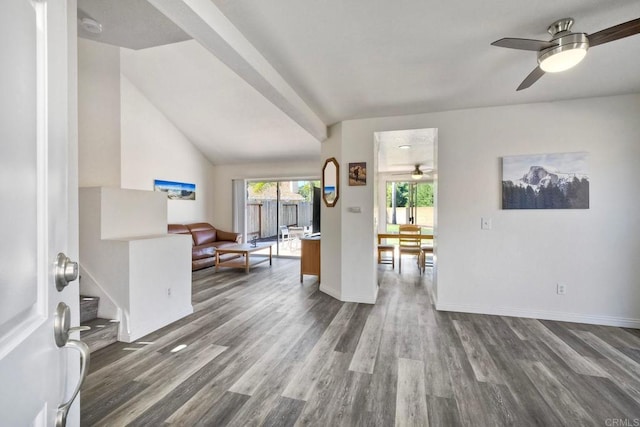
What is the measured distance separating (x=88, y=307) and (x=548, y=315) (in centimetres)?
472

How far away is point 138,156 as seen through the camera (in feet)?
17.5

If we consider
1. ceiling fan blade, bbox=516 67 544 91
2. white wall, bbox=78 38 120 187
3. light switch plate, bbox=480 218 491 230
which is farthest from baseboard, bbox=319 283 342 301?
ceiling fan blade, bbox=516 67 544 91

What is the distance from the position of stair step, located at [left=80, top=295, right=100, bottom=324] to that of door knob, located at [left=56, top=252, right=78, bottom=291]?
2.57 metres

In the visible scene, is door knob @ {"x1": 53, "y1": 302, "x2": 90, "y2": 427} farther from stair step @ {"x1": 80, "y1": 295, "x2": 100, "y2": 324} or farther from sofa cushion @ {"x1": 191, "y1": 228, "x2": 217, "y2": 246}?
sofa cushion @ {"x1": 191, "y1": 228, "x2": 217, "y2": 246}

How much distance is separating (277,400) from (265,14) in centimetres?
243

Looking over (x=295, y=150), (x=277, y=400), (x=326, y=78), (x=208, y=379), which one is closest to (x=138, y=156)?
(x=295, y=150)

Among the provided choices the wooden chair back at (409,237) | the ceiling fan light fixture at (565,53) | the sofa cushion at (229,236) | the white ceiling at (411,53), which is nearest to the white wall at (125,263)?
the white ceiling at (411,53)

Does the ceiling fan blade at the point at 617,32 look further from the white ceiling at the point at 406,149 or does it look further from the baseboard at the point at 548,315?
the baseboard at the point at 548,315

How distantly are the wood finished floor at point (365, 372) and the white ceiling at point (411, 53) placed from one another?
2417mm

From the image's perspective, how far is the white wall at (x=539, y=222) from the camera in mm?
3037

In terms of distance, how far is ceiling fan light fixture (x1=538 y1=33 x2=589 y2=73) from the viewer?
1797 mm

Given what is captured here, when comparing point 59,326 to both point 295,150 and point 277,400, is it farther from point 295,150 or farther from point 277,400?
point 295,150

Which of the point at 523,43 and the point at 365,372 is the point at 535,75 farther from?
the point at 365,372

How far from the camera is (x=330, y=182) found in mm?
4148
